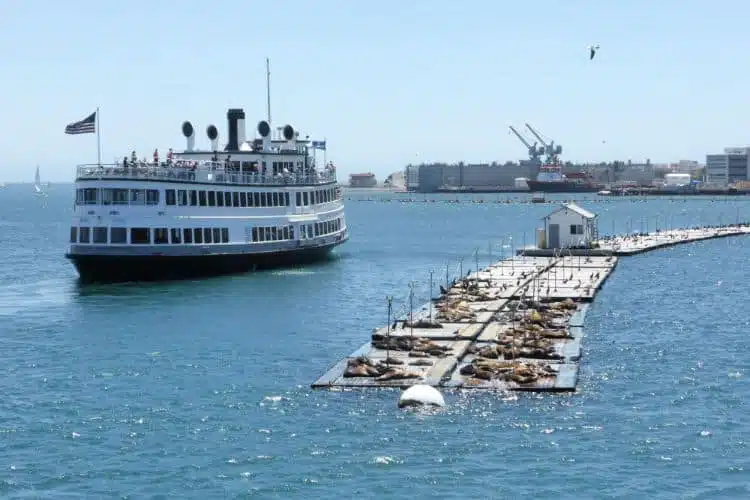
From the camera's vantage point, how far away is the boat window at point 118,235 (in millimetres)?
83562

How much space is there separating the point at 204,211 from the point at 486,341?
34.1 m

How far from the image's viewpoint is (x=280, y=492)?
37656 mm

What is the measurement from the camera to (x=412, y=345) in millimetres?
58906

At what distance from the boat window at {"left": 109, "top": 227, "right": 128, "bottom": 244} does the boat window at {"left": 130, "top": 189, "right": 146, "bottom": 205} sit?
2.08 metres

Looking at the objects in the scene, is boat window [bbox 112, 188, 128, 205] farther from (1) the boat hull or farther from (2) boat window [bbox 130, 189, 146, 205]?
(1) the boat hull

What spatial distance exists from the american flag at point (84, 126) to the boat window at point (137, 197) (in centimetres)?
712

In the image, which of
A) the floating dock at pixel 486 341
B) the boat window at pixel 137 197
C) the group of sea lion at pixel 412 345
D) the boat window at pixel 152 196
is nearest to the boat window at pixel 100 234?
the boat window at pixel 137 197

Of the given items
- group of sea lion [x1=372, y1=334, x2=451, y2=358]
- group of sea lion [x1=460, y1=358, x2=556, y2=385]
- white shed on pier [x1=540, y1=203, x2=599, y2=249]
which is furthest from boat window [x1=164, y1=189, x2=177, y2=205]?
white shed on pier [x1=540, y1=203, x2=599, y2=249]

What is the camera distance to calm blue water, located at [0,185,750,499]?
127 ft

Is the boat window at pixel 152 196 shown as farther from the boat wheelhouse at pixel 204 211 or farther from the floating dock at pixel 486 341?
the floating dock at pixel 486 341

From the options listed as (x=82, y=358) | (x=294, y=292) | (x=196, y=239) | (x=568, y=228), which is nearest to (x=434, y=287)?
(x=294, y=292)

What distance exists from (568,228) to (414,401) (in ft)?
244

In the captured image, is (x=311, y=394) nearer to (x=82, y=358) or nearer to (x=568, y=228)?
(x=82, y=358)

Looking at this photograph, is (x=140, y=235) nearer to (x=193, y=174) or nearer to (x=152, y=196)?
(x=152, y=196)
